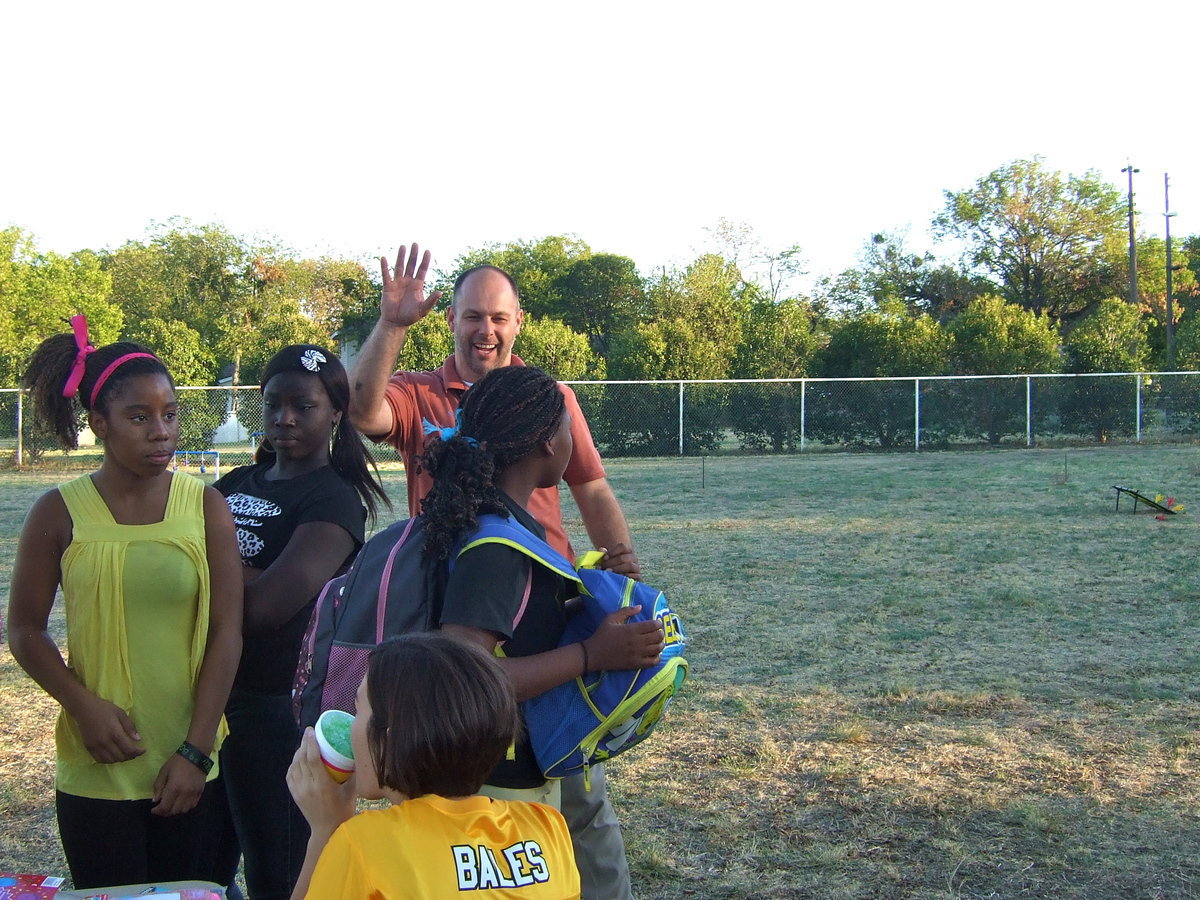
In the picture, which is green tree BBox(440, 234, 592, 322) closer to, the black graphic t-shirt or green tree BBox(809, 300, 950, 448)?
green tree BBox(809, 300, 950, 448)

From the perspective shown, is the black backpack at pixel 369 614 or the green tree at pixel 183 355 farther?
the green tree at pixel 183 355

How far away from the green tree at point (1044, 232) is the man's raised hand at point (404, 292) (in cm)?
4356

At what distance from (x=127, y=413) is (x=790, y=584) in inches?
264

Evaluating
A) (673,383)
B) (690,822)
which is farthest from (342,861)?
(673,383)

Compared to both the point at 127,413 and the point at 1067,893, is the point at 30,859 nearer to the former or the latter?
the point at 127,413

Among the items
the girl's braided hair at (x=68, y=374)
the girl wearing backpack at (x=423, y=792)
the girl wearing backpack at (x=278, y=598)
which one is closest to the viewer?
the girl wearing backpack at (x=423, y=792)

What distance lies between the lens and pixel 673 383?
78.3 feet

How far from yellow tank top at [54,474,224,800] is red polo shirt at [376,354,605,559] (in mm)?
794

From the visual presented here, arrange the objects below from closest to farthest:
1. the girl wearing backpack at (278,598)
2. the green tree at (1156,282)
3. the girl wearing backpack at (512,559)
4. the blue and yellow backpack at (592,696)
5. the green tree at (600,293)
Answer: the girl wearing backpack at (512,559) → the blue and yellow backpack at (592,696) → the girl wearing backpack at (278,598) → the green tree at (1156,282) → the green tree at (600,293)

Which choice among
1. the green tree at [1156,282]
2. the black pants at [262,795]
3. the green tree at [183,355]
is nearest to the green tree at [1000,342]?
the green tree at [1156,282]

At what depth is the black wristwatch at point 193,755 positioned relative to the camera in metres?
2.51

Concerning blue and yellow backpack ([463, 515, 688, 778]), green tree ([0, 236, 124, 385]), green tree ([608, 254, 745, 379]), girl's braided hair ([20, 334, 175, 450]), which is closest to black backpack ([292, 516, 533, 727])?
blue and yellow backpack ([463, 515, 688, 778])

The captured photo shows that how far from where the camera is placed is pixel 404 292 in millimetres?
3209

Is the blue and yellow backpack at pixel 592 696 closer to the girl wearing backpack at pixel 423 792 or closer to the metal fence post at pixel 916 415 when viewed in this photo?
the girl wearing backpack at pixel 423 792
